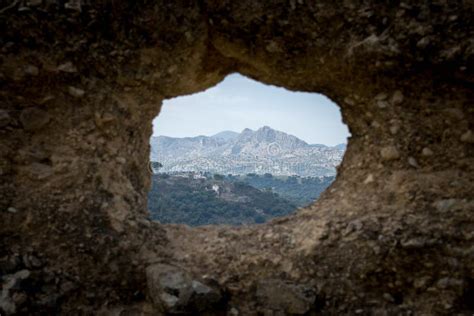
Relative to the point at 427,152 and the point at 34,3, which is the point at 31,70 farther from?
the point at 427,152

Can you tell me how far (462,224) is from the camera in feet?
10.7

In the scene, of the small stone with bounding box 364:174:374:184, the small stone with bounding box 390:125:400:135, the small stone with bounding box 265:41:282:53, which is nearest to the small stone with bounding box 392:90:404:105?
the small stone with bounding box 390:125:400:135

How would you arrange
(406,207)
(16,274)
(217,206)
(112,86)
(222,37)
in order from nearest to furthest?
(16,274), (406,207), (112,86), (222,37), (217,206)

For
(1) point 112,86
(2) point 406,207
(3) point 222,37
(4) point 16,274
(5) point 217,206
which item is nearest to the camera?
(4) point 16,274

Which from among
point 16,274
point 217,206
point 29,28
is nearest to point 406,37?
point 29,28

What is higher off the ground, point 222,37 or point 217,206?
point 222,37

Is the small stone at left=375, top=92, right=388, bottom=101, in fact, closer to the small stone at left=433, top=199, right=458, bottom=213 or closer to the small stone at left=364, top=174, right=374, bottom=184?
the small stone at left=364, top=174, right=374, bottom=184

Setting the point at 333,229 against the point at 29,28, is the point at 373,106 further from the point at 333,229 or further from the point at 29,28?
the point at 29,28

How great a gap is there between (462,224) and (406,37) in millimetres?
1881

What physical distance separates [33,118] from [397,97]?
12.5 feet

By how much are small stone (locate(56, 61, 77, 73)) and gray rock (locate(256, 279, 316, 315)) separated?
2938 millimetres

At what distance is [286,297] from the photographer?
10.9 feet

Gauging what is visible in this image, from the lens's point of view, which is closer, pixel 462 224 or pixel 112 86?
pixel 462 224

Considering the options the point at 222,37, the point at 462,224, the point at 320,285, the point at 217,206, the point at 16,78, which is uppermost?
the point at 222,37
